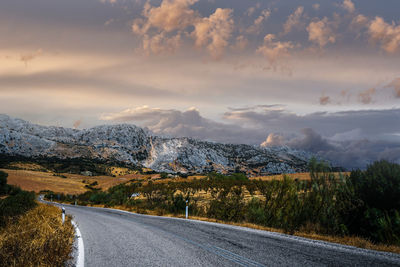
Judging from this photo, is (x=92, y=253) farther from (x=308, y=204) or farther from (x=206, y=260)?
(x=308, y=204)

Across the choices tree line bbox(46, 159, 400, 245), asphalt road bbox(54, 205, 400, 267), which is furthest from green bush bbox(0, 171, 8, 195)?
tree line bbox(46, 159, 400, 245)

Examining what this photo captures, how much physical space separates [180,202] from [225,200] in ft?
16.9

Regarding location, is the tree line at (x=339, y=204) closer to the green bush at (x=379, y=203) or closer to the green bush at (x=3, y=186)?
the green bush at (x=379, y=203)

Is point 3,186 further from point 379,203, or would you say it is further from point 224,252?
point 379,203

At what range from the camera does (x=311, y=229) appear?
12102 millimetres

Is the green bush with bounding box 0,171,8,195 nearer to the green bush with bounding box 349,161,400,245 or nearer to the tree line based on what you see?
the tree line

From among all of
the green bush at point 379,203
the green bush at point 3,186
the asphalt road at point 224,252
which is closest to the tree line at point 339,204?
the green bush at point 379,203

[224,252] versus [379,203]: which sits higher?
[379,203]

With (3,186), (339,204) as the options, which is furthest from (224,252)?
(3,186)

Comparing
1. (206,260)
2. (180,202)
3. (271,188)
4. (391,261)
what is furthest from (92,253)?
(180,202)

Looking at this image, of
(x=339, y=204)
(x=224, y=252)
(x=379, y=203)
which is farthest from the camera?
(x=339, y=204)

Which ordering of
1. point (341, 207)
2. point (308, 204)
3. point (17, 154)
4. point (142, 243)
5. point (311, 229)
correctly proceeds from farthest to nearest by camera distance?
point (17, 154)
point (308, 204)
point (311, 229)
point (341, 207)
point (142, 243)

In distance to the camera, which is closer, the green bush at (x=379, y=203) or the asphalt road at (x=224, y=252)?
the asphalt road at (x=224, y=252)

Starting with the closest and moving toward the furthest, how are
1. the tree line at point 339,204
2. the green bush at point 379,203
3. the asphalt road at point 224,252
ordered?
the asphalt road at point 224,252
the green bush at point 379,203
the tree line at point 339,204
